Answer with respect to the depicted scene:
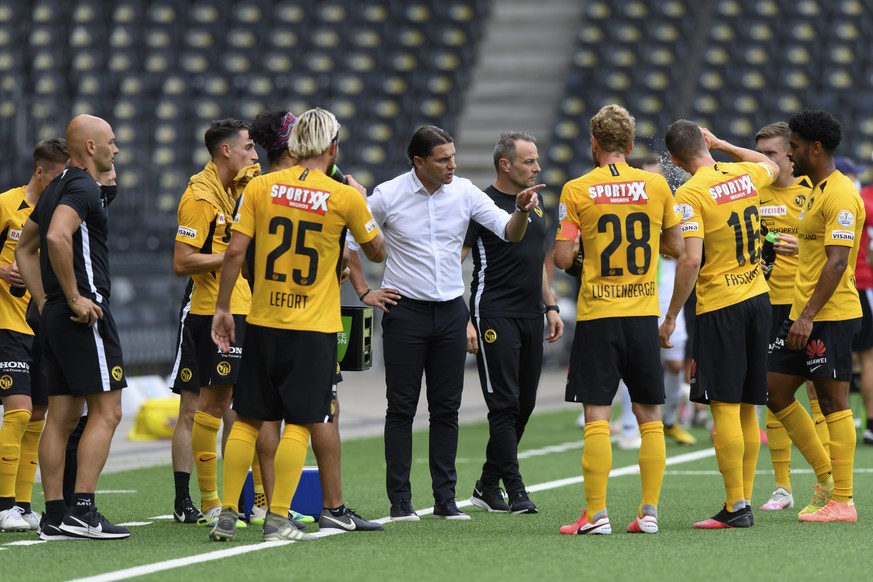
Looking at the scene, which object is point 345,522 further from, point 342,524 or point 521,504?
point 521,504

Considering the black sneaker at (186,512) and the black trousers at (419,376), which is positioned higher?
the black trousers at (419,376)

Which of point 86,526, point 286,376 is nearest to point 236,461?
point 286,376

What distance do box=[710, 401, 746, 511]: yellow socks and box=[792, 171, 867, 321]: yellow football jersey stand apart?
86cm

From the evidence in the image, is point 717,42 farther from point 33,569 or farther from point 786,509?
point 33,569

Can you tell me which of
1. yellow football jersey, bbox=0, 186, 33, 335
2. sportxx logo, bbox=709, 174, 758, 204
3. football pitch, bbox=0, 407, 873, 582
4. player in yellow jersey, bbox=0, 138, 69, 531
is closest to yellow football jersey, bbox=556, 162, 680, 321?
sportxx logo, bbox=709, 174, 758, 204

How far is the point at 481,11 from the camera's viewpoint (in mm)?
25562

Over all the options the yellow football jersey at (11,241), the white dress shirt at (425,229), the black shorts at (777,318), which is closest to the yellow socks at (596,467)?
the white dress shirt at (425,229)

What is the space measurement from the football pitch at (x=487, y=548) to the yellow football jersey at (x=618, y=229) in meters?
1.14

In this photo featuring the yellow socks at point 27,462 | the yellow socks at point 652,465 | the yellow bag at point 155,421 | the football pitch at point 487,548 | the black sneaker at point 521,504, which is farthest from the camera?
the yellow bag at point 155,421

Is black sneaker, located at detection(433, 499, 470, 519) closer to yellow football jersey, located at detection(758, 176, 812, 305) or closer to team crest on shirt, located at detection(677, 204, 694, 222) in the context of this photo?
team crest on shirt, located at detection(677, 204, 694, 222)

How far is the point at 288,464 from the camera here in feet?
19.8

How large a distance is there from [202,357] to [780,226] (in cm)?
336

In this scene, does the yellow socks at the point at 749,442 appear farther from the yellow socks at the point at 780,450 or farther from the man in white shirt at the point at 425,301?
the man in white shirt at the point at 425,301

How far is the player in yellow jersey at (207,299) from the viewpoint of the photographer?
22.9ft
